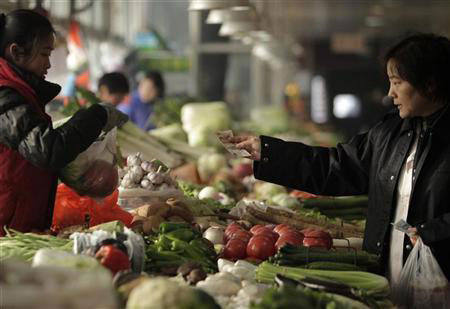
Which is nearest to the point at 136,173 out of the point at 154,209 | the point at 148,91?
the point at 154,209

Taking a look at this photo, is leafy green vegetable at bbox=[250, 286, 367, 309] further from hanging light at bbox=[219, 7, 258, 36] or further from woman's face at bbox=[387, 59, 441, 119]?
hanging light at bbox=[219, 7, 258, 36]

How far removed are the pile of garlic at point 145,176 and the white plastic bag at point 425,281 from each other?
1.80 metres

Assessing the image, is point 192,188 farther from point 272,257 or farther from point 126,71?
point 126,71

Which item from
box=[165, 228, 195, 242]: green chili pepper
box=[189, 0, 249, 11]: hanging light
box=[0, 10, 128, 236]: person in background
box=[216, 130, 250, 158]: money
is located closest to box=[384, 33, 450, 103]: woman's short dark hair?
box=[216, 130, 250, 158]: money

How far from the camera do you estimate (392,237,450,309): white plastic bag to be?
4.47 m

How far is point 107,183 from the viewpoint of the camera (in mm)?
4836

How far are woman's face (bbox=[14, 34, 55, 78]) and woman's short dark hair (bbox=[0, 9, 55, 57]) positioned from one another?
0.06 feet

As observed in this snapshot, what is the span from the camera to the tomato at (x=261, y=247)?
4.86 metres

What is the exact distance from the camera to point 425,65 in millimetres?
4562

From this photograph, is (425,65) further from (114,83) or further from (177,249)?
(114,83)

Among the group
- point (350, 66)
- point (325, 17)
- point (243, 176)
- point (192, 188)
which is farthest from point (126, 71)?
point (350, 66)

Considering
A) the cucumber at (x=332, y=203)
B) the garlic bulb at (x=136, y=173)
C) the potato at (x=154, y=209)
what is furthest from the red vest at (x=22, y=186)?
the cucumber at (x=332, y=203)

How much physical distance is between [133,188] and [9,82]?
1.49m

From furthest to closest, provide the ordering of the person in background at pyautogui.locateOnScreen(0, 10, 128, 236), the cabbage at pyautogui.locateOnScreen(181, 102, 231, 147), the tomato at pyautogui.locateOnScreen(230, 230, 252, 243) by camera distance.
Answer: the cabbage at pyautogui.locateOnScreen(181, 102, 231, 147), the tomato at pyautogui.locateOnScreen(230, 230, 252, 243), the person in background at pyautogui.locateOnScreen(0, 10, 128, 236)
